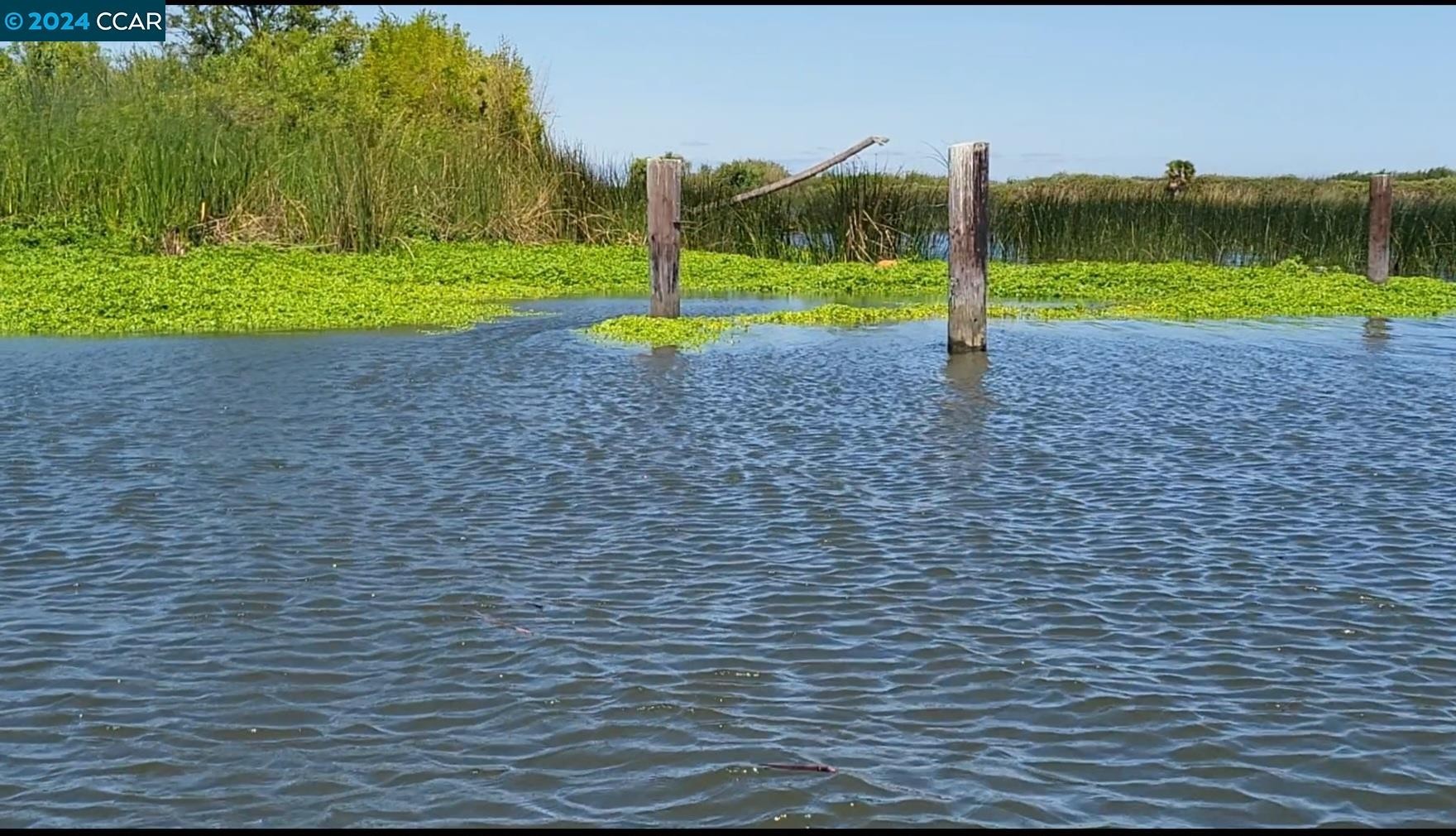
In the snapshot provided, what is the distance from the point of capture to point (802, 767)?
166 inches

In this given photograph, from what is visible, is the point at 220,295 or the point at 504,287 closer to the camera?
the point at 220,295

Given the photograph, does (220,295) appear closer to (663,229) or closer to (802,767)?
(663,229)

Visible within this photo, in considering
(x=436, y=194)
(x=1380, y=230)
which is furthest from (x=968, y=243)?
(x=436, y=194)

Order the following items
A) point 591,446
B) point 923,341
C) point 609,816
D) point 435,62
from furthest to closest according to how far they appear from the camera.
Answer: point 435,62 < point 923,341 < point 591,446 < point 609,816

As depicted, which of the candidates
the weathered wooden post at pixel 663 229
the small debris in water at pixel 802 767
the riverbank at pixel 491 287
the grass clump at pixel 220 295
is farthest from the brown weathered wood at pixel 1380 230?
the small debris in water at pixel 802 767

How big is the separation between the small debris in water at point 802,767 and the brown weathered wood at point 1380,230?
18769 millimetres

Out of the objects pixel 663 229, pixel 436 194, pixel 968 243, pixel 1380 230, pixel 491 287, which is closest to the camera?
pixel 968 243

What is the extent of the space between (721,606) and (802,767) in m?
1.62

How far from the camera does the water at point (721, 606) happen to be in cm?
417

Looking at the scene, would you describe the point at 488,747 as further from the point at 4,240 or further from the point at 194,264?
the point at 4,240

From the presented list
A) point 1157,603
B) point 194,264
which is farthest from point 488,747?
point 194,264

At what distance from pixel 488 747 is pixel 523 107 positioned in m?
26.2

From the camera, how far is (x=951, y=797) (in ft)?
13.3

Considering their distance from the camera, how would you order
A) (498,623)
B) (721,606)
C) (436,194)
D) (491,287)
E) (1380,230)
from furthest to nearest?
1. (436,194)
2. (1380,230)
3. (491,287)
4. (721,606)
5. (498,623)
